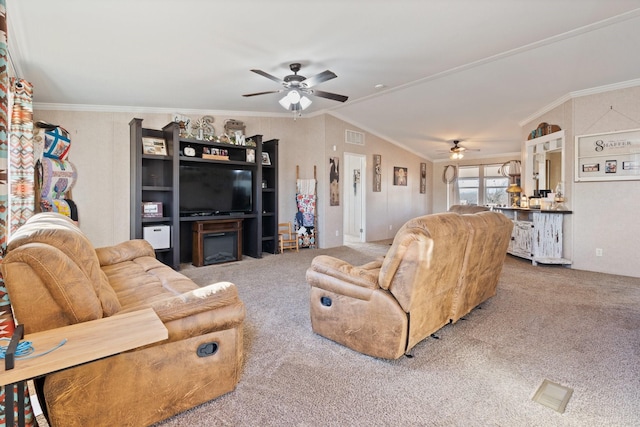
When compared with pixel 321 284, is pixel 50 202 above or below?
above

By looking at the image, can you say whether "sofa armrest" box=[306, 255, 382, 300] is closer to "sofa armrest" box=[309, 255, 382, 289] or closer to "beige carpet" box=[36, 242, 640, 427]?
"sofa armrest" box=[309, 255, 382, 289]

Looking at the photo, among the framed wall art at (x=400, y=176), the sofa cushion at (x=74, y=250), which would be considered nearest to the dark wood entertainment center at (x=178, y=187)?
the sofa cushion at (x=74, y=250)

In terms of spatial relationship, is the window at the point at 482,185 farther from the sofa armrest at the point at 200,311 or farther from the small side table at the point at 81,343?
the small side table at the point at 81,343

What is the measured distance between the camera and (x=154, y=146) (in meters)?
4.97

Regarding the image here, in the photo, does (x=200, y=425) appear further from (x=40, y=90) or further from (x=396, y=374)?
(x=40, y=90)

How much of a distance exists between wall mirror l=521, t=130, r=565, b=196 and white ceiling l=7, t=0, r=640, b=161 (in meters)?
0.64

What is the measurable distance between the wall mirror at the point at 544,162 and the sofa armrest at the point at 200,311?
5.60 meters

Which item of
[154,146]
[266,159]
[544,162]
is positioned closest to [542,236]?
[544,162]

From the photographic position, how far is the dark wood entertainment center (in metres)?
4.72

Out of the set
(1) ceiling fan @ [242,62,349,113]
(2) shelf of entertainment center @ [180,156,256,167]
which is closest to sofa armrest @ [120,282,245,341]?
(1) ceiling fan @ [242,62,349,113]

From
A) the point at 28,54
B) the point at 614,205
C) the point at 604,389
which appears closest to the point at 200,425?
the point at 604,389

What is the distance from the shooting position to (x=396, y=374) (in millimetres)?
1999

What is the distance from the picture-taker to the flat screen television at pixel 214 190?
505 centimetres

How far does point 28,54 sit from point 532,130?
755 cm
